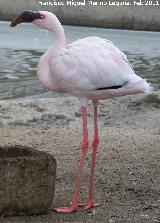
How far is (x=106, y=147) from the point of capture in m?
8.06

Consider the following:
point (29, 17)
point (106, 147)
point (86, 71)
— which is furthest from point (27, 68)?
point (86, 71)

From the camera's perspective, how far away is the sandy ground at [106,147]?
5.59 metres

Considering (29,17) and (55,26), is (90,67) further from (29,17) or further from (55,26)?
(29,17)

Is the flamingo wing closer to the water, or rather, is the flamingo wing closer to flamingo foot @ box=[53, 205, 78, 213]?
flamingo foot @ box=[53, 205, 78, 213]

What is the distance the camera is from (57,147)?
8.05 m

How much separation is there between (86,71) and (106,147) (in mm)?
2499

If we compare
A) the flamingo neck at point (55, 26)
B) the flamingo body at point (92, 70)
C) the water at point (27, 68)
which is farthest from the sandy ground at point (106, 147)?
the water at point (27, 68)

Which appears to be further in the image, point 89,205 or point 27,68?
point 27,68

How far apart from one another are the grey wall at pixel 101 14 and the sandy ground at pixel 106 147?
3311cm

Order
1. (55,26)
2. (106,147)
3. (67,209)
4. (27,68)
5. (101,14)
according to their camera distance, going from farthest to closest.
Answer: (101,14) < (27,68) < (106,147) < (55,26) < (67,209)

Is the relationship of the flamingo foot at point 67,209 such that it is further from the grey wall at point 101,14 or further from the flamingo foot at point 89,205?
the grey wall at point 101,14

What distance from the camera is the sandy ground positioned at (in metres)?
5.59

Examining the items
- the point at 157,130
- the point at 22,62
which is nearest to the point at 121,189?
the point at 157,130

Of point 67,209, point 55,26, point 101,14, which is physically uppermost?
point 55,26
